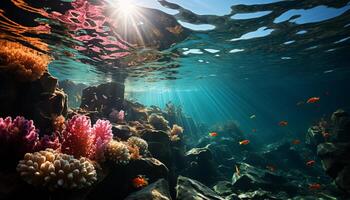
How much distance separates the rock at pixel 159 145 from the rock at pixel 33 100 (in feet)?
15.5

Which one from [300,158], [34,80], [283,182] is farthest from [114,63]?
[300,158]

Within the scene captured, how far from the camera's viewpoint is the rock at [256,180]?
45.5ft

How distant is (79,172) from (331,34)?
2004 cm

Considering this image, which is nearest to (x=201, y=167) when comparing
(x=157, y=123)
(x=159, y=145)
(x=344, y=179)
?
(x=157, y=123)

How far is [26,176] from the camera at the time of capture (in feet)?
12.8

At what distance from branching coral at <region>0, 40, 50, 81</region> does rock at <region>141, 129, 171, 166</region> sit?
580 centimetres

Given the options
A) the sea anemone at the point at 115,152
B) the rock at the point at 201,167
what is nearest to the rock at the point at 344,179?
the rock at the point at 201,167

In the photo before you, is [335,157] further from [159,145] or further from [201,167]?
[159,145]

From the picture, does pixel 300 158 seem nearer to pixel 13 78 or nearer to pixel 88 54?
pixel 88 54

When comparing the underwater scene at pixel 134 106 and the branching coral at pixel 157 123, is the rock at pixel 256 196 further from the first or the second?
the branching coral at pixel 157 123

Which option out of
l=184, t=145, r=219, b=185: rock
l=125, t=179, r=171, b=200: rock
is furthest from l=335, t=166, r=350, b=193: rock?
l=125, t=179, r=171, b=200: rock

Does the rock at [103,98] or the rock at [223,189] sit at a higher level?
the rock at [103,98]

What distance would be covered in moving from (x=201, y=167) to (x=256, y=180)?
3.72 meters

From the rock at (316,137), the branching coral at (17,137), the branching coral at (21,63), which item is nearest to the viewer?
the branching coral at (17,137)
